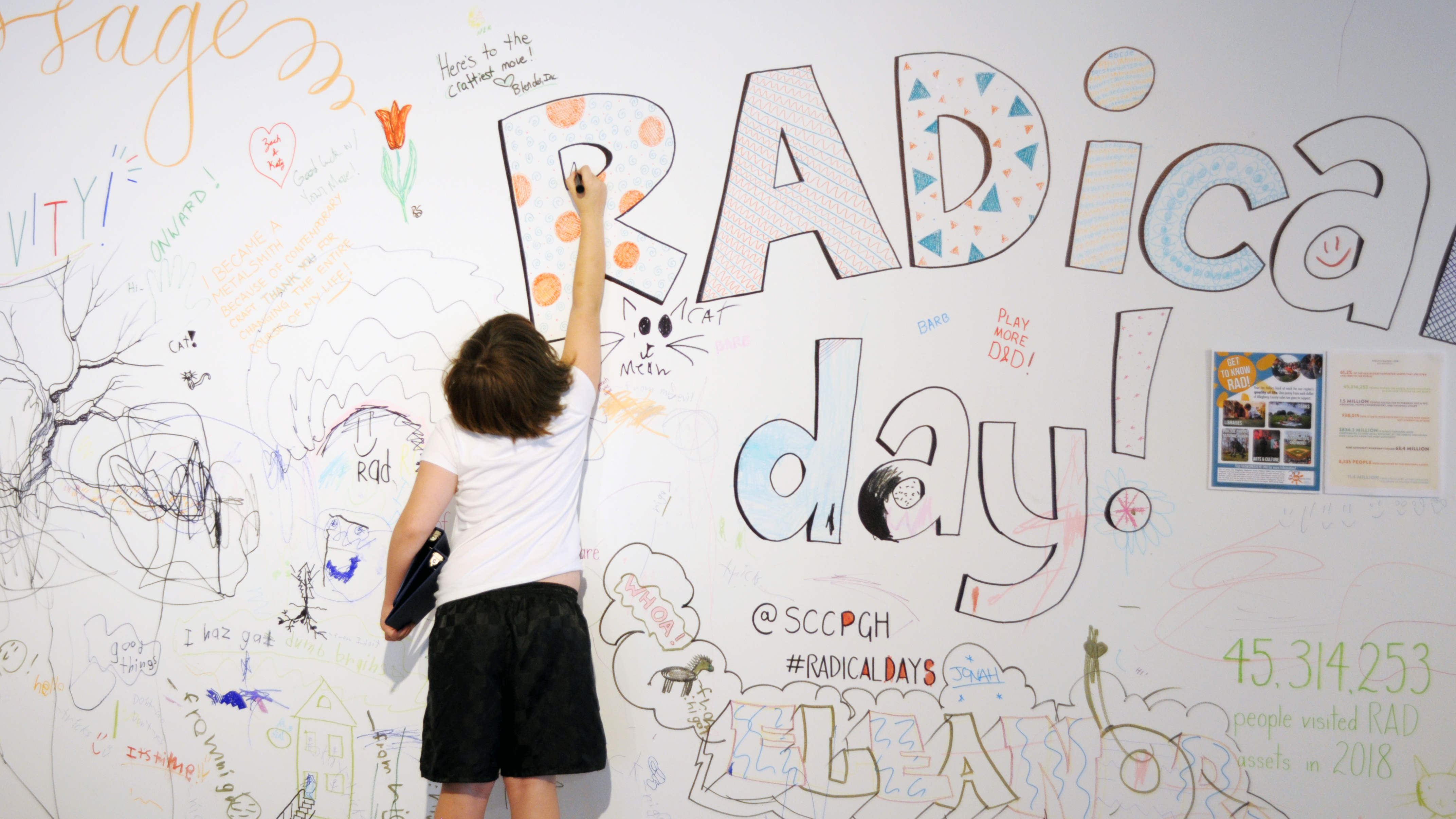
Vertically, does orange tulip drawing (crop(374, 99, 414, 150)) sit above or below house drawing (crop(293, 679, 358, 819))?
above

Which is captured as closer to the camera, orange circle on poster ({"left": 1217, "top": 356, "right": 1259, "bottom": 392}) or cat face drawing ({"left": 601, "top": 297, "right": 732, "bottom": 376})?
orange circle on poster ({"left": 1217, "top": 356, "right": 1259, "bottom": 392})

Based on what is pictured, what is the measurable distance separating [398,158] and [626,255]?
64 cm

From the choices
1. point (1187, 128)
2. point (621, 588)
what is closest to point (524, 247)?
point (621, 588)

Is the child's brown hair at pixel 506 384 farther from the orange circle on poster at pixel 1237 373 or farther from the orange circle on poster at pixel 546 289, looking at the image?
the orange circle on poster at pixel 1237 373

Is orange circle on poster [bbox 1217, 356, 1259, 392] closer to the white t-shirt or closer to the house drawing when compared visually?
the white t-shirt

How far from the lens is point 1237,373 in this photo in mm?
1664

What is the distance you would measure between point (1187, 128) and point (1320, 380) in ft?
2.04

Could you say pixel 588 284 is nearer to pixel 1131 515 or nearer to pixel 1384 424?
pixel 1131 515

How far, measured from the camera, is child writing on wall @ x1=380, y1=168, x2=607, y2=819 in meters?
1.60

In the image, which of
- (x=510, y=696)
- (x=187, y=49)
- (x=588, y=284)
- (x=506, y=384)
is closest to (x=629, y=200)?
(x=588, y=284)

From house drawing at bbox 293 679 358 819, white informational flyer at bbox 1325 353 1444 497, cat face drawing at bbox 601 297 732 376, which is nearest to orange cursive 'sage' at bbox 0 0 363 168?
cat face drawing at bbox 601 297 732 376

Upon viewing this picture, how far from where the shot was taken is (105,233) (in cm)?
203

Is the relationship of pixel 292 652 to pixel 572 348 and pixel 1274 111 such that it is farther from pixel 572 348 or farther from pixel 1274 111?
pixel 1274 111

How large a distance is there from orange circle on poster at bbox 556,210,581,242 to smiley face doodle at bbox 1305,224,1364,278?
1.64m
